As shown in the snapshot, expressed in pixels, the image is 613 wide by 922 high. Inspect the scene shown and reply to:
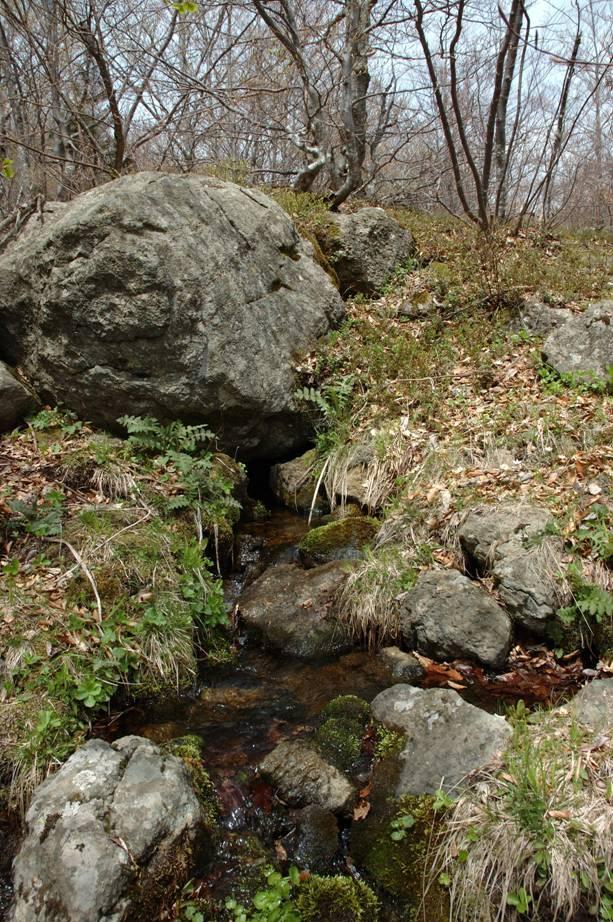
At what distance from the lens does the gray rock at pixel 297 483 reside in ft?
21.7

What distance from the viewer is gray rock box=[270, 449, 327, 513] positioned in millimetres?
6625

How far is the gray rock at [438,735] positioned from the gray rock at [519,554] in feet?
3.61

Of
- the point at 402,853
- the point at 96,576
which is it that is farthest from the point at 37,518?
the point at 402,853

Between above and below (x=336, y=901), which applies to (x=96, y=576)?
above

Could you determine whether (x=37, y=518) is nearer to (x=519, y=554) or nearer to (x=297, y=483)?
(x=297, y=483)

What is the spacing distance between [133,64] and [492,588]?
9.79 m

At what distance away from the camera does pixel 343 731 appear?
3.75 metres

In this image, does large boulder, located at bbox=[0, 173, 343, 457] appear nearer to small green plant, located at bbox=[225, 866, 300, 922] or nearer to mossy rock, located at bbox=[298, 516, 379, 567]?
mossy rock, located at bbox=[298, 516, 379, 567]

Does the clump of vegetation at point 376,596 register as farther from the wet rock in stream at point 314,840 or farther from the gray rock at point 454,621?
the wet rock in stream at point 314,840

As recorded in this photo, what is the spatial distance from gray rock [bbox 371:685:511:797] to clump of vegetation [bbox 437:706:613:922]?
0.17 m

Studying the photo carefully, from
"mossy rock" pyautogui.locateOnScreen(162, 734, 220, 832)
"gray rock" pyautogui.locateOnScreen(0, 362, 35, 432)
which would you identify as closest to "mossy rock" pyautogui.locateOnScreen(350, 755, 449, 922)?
"mossy rock" pyautogui.locateOnScreen(162, 734, 220, 832)

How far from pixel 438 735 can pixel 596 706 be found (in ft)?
3.00

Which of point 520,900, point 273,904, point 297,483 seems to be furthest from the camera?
point 297,483

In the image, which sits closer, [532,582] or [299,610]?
[532,582]
